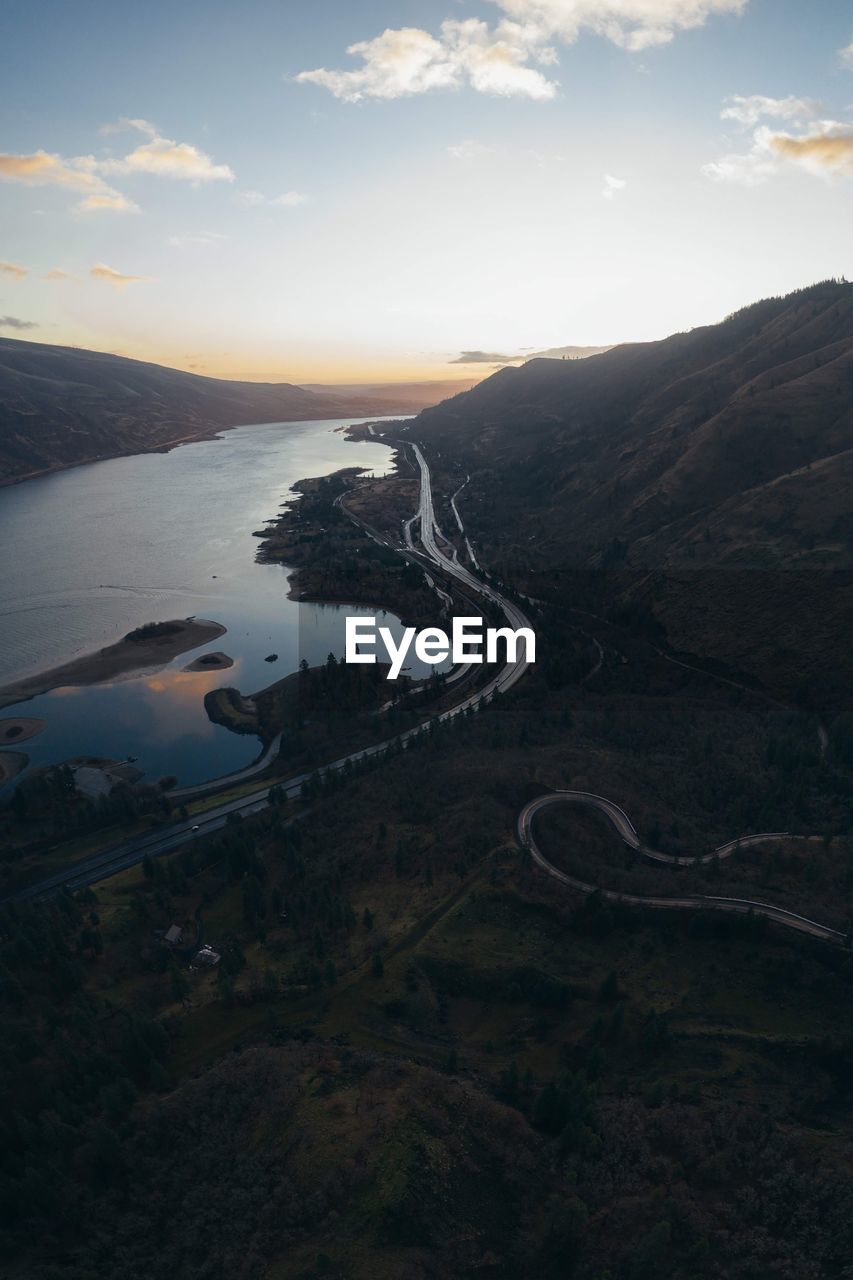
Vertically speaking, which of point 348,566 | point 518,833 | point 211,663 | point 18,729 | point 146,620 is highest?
point 348,566

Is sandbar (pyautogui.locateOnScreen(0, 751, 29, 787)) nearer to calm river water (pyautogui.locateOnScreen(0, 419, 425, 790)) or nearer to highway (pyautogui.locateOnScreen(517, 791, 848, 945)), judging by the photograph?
calm river water (pyautogui.locateOnScreen(0, 419, 425, 790))

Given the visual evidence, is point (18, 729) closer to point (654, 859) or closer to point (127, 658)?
point (127, 658)

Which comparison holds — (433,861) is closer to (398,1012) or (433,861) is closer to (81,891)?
(398,1012)

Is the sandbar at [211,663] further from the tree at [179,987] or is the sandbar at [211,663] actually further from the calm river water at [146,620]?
the tree at [179,987]

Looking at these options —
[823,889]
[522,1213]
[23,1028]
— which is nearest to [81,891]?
[23,1028]

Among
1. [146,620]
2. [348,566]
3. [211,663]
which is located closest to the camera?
[211,663]

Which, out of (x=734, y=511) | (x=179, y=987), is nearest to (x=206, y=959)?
(x=179, y=987)

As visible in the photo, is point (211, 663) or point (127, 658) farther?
point (127, 658)
